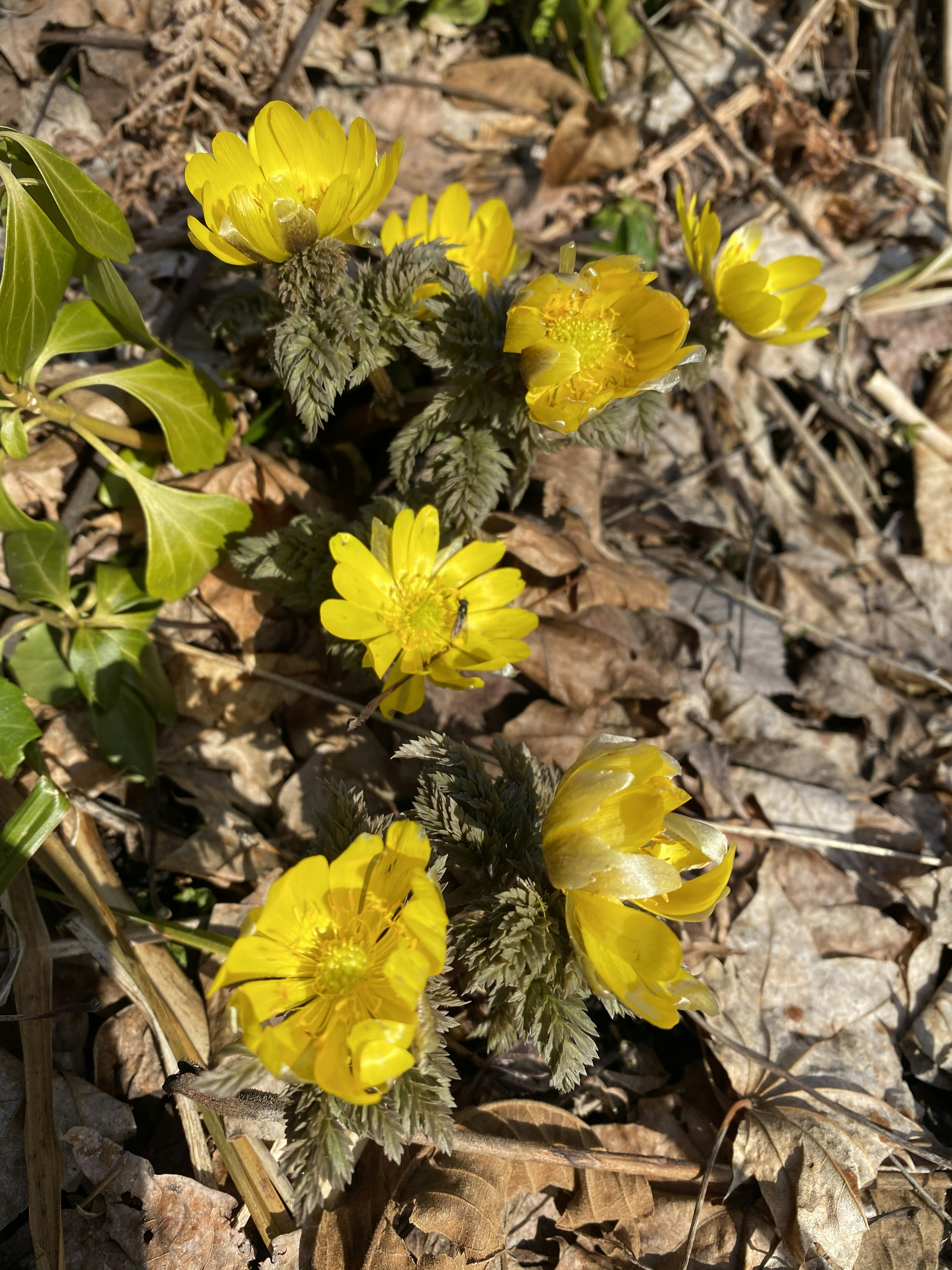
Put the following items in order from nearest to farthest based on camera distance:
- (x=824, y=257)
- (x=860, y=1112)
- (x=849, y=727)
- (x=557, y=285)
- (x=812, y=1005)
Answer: (x=557, y=285)
(x=860, y=1112)
(x=812, y=1005)
(x=849, y=727)
(x=824, y=257)

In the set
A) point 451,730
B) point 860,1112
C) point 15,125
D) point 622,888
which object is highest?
point 15,125

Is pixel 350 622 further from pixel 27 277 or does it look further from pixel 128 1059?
pixel 128 1059

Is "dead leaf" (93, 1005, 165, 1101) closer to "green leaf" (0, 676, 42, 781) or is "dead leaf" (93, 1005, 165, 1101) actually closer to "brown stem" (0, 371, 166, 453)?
"green leaf" (0, 676, 42, 781)

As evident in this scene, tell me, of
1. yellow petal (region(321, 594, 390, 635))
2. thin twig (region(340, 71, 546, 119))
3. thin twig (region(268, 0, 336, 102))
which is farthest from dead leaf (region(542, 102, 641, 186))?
yellow petal (region(321, 594, 390, 635))

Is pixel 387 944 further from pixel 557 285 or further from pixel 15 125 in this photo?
pixel 15 125

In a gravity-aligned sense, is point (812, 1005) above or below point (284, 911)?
below

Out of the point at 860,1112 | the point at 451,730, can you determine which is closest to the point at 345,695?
the point at 451,730

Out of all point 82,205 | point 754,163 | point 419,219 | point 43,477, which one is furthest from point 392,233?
point 754,163
